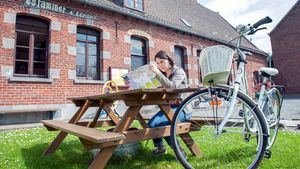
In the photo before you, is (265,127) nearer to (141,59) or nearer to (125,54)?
(125,54)

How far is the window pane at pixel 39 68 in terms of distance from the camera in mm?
7695

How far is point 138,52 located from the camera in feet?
35.3

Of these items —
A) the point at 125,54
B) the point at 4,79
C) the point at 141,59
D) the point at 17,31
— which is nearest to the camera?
the point at 4,79

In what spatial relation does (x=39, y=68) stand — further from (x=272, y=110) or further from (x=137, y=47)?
(x=272, y=110)

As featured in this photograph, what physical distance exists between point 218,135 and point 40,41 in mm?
7308

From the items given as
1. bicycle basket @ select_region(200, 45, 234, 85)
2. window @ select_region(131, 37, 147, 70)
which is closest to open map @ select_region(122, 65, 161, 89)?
bicycle basket @ select_region(200, 45, 234, 85)

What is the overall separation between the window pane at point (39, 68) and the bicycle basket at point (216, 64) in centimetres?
684

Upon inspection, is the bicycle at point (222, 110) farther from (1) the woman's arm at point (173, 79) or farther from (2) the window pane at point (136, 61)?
(2) the window pane at point (136, 61)

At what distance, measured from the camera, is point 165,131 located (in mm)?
2580

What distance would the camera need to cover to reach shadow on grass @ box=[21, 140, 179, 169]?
2.74 m

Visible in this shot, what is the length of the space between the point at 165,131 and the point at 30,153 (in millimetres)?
2000

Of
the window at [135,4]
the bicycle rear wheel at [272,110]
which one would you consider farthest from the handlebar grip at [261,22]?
the window at [135,4]

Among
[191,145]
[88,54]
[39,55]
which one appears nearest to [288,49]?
[88,54]

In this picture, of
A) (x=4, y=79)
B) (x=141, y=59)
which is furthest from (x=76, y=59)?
(x=141, y=59)
